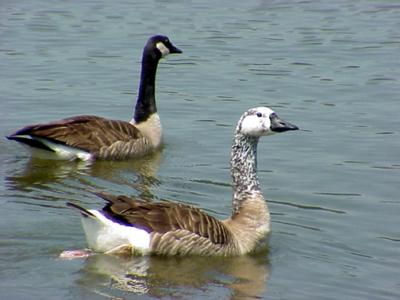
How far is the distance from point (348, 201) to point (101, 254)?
3648mm

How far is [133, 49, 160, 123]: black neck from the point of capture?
51.5ft

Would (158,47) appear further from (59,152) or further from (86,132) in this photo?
(59,152)

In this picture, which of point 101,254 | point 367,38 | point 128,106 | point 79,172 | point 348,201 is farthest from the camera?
point 367,38

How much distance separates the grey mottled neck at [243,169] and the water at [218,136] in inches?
22.9

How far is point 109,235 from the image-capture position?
33.2ft

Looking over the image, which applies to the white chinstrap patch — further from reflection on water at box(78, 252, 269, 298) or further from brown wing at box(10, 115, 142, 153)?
reflection on water at box(78, 252, 269, 298)

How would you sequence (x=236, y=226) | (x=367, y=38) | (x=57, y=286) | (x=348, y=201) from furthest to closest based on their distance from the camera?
(x=367, y=38) → (x=348, y=201) → (x=236, y=226) → (x=57, y=286)

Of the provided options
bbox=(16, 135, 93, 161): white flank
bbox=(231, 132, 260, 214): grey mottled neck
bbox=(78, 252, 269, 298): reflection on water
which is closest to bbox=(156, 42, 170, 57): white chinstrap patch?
bbox=(16, 135, 93, 161): white flank

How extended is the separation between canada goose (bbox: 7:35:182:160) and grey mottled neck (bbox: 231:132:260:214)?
361cm

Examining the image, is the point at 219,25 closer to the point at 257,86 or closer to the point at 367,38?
the point at 367,38

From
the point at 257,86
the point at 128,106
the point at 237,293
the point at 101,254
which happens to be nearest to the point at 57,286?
the point at 101,254

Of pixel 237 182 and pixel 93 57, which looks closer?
pixel 237 182

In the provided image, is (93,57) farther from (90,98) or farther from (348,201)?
A: (348,201)

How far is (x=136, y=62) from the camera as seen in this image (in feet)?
65.3
